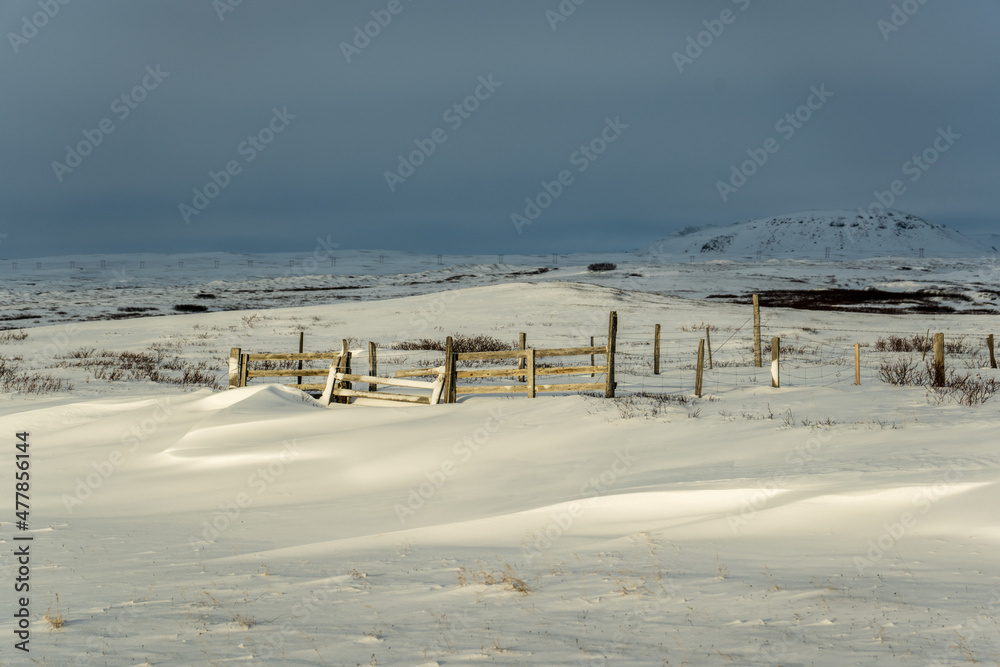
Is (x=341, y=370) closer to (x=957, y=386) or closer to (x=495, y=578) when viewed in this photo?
(x=495, y=578)

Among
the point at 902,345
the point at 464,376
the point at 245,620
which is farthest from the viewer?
the point at 902,345

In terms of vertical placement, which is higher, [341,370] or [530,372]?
[530,372]

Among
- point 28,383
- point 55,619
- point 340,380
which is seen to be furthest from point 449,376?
point 28,383

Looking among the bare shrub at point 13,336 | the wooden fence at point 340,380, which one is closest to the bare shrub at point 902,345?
the wooden fence at point 340,380

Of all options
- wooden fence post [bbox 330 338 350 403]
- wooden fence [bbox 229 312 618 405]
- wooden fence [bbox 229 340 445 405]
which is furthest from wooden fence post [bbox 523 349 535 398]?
wooden fence post [bbox 330 338 350 403]

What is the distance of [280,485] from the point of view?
12.9 meters

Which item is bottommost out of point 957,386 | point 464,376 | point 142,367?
point 142,367

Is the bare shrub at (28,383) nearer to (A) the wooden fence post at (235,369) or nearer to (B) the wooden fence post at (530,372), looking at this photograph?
(A) the wooden fence post at (235,369)

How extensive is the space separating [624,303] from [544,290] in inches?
297

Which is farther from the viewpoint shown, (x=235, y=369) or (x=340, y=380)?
(x=235, y=369)

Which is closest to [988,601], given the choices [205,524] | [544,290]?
[205,524]

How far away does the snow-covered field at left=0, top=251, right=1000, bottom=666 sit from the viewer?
6152 millimetres

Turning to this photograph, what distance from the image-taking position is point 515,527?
9.91 metres

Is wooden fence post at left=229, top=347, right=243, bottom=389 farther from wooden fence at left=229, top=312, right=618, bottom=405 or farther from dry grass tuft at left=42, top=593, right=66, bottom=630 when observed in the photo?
dry grass tuft at left=42, top=593, right=66, bottom=630
